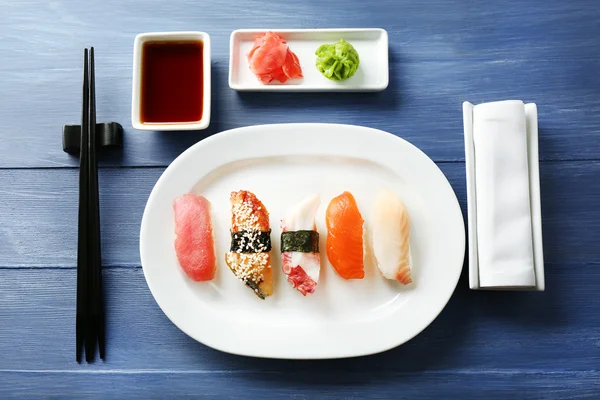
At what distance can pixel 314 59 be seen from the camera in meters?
2.02

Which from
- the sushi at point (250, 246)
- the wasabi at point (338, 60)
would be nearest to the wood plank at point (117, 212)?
the sushi at point (250, 246)

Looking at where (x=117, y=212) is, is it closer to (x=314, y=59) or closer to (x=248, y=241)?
(x=248, y=241)

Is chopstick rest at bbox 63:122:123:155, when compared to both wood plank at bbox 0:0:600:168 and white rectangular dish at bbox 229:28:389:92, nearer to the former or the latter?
wood plank at bbox 0:0:600:168

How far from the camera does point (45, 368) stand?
6.36ft

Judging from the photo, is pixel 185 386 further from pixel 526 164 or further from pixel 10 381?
pixel 526 164

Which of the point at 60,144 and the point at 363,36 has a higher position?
the point at 363,36

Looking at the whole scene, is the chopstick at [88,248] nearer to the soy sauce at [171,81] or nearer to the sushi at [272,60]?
the soy sauce at [171,81]

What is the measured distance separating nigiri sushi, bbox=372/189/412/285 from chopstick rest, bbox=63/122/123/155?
94 centimetres

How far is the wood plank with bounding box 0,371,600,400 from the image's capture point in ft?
6.18

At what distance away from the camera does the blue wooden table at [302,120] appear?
6.23 feet

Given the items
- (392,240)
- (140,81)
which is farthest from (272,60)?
(392,240)

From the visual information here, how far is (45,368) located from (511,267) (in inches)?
63.1

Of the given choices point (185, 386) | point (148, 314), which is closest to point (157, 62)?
point (148, 314)

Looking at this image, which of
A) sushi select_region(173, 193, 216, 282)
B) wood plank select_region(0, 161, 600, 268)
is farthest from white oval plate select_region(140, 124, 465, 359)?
wood plank select_region(0, 161, 600, 268)
